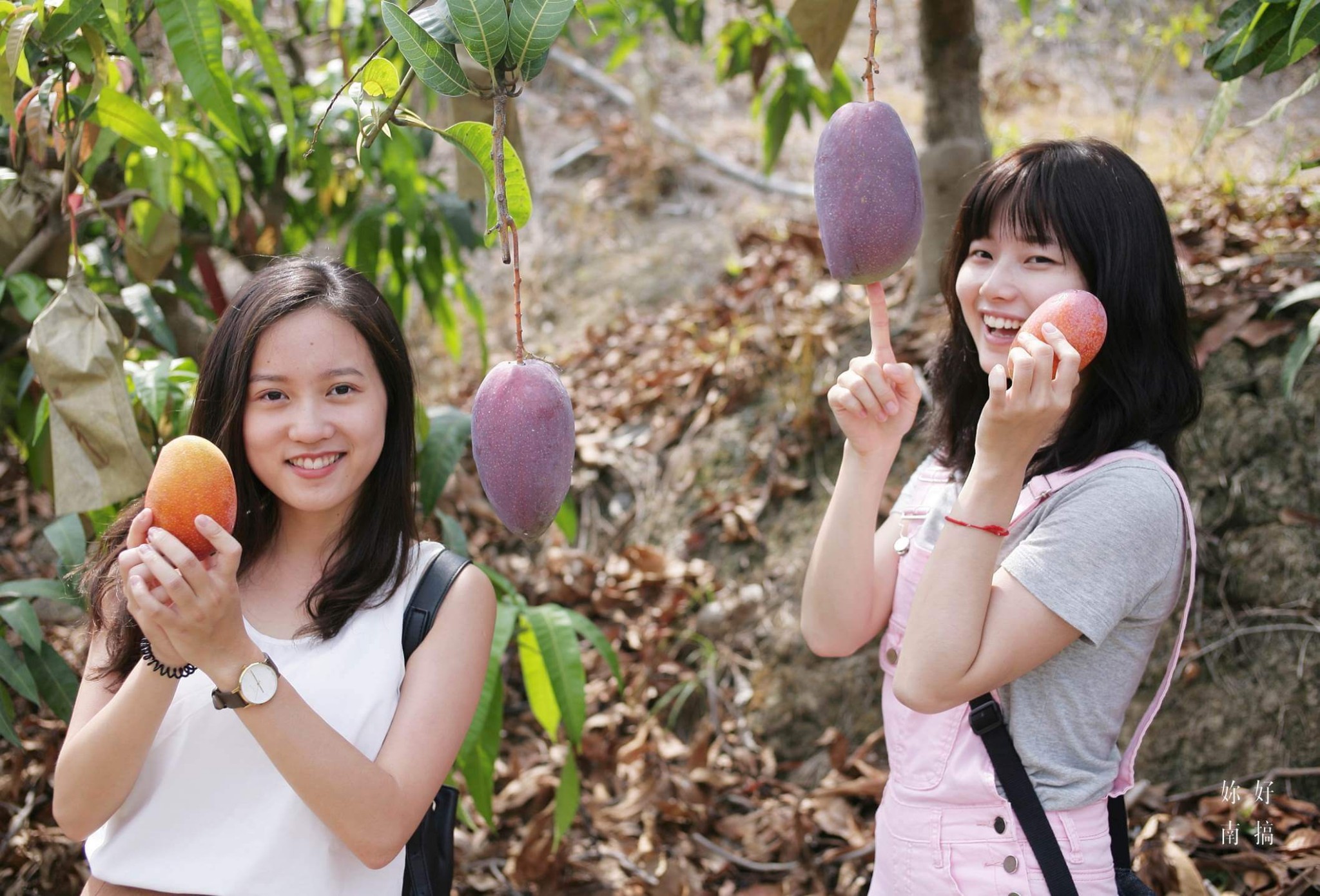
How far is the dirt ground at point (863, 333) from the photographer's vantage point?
1864 mm

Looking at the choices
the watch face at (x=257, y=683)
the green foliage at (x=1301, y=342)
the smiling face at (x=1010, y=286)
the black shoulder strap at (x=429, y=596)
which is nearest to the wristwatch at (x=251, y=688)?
the watch face at (x=257, y=683)

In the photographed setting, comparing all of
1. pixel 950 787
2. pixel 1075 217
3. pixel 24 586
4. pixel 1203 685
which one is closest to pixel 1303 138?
pixel 1203 685

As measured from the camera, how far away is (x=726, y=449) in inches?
112

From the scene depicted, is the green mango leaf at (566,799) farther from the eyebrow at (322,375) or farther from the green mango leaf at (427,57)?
the green mango leaf at (427,57)

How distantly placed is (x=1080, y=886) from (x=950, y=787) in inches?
6.0

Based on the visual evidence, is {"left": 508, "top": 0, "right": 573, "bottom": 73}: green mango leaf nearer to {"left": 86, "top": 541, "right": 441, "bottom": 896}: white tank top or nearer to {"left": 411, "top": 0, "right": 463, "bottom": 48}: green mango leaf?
{"left": 411, "top": 0, "right": 463, "bottom": 48}: green mango leaf

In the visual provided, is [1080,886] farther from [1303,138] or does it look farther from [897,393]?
[1303,138]

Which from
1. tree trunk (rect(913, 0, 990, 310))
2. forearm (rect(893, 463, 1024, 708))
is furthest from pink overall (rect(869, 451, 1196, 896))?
tree trunk (rect(913, 0, 990, 310))

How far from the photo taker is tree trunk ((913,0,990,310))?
2.32 meters

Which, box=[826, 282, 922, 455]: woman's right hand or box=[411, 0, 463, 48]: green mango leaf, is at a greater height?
box=[411, 0, 463, 48]: green mango leaf

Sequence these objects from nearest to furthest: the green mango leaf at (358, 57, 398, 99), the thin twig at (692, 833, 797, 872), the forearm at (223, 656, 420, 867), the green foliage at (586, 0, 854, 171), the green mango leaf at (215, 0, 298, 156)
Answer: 1. the green mango leaf at (358, 57, 398, 99)
2. the forearm at (223, 656, 420, 867)
3. the green mango leaf at (215, 0, 298, 156)
4. the thin twig at (692, 833, 797, 872)
5. the green foliage at (586, 0, 854, 171)

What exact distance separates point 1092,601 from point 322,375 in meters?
0.82

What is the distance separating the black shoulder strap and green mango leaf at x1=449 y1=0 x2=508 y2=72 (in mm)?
617

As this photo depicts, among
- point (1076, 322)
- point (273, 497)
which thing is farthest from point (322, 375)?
point (1076, 322)
